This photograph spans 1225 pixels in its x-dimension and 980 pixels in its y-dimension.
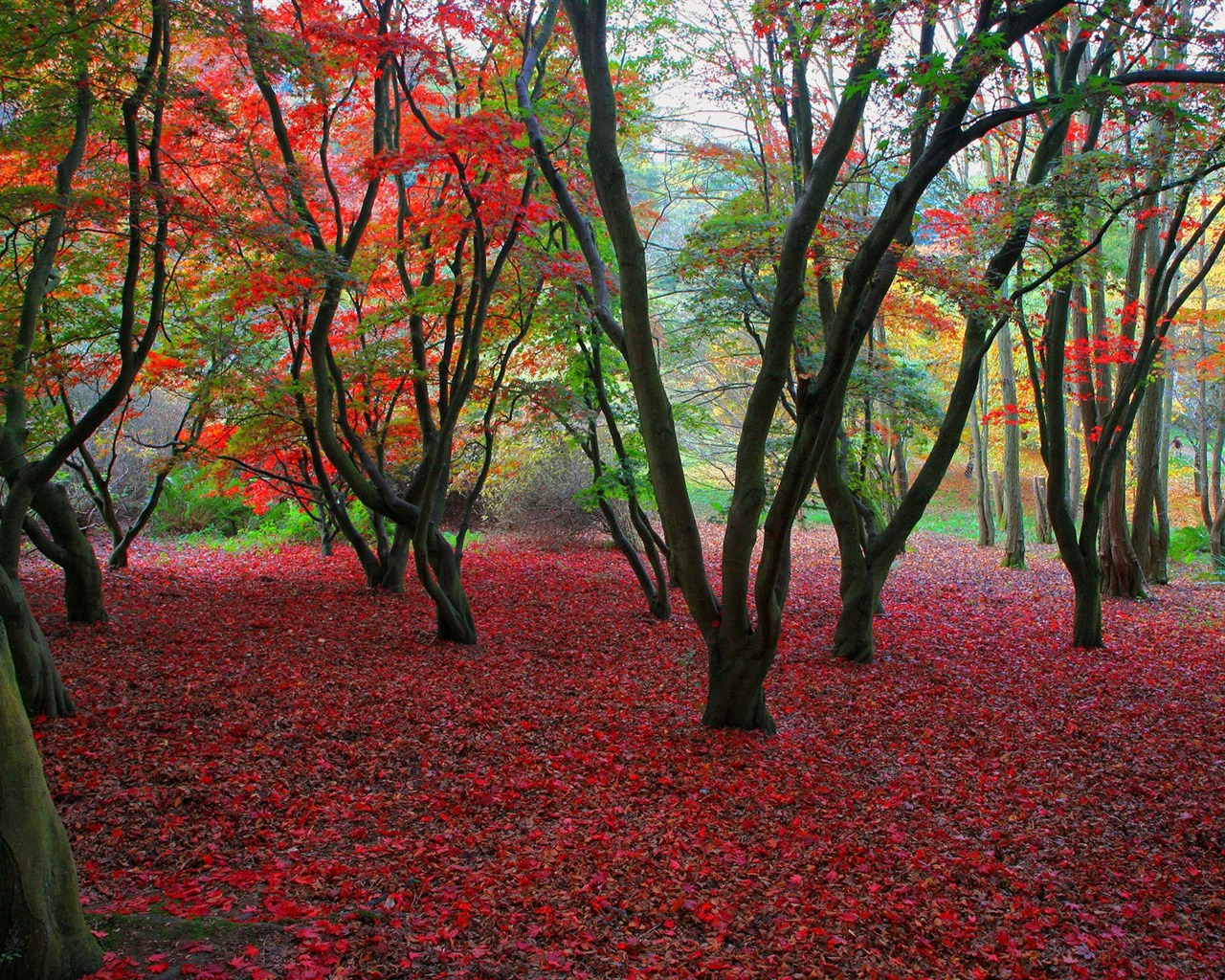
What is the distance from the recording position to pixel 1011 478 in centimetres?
1452

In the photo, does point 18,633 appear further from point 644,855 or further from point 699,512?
point 699,512

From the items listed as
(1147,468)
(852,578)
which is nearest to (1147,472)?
(1147,468)

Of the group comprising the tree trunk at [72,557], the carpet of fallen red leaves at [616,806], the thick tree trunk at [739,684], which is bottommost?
the carpet of fallen red leaves at [616,806]

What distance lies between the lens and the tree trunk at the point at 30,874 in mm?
2209

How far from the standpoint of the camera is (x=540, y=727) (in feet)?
18.0

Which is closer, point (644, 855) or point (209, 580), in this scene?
point (644, 855)

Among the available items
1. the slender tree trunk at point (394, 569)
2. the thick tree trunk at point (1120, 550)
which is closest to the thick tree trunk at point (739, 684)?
the slender tree trunk at point (394, 569)

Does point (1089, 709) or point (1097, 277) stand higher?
point (1097, 277)

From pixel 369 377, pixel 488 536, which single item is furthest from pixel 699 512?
pixel 369 377

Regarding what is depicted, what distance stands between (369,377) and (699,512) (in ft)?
51.8

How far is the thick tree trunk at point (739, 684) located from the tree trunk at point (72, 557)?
5.32m

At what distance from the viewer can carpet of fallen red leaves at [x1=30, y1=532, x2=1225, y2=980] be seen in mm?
3074

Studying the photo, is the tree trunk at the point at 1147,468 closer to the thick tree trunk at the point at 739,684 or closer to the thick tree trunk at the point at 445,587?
the thick tree trunk at the point at 739,684

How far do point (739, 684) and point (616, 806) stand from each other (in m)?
1.26
